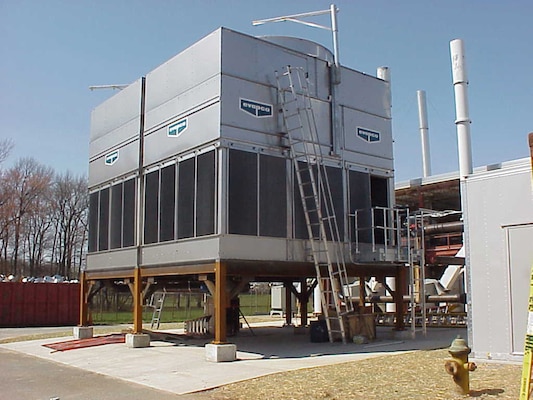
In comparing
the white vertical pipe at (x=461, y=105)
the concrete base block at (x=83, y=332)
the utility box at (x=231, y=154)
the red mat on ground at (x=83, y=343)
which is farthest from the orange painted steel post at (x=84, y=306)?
the white vertical pipe at (x=461, y=105)

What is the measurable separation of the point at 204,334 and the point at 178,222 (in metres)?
6.32

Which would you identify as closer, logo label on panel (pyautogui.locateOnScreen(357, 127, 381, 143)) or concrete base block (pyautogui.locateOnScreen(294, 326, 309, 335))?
logo label on panel (pyautogui.locateOnScreen(357, 127, 381, 143))

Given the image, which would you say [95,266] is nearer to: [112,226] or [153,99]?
[112,226]

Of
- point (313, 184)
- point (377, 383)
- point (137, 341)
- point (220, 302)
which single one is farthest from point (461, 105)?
point (377, 383)

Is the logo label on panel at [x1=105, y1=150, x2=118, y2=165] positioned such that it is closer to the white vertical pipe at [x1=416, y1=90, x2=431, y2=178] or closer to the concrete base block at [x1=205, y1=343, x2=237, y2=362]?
the concrete base block at [x1=205, y1=343, x2=237, y2=362]

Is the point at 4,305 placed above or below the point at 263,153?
below

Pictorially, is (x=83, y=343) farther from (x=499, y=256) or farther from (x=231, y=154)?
(x=499, y=256)

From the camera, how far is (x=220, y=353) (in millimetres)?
13703

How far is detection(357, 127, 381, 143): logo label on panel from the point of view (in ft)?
60.1

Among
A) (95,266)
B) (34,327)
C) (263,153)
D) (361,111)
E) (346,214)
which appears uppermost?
(361,111)

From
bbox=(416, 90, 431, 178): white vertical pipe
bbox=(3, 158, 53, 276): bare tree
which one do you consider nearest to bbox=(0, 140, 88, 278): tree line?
bbox=(3, 158, 53, 276): bare tree

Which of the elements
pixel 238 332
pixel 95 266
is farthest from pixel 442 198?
pixel 95 266

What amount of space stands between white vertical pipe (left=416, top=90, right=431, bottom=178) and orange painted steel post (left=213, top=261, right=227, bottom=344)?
3399 centimetres

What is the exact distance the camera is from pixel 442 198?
132 feet
